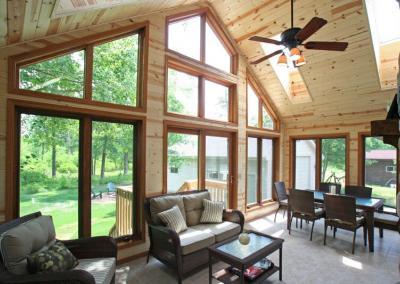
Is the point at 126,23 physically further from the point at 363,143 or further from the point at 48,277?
the point at 363,143

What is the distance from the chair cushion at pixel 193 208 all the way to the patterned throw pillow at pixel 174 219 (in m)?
0.26

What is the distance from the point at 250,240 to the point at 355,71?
375 centimetres

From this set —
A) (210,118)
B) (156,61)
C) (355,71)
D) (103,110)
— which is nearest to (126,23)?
(156,61)

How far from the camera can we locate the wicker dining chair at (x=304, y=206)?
4.25m

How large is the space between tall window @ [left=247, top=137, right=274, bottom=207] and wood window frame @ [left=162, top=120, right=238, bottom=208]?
0.72 metres

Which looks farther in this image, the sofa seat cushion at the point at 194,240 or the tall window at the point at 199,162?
the tall window at the point at 199,162

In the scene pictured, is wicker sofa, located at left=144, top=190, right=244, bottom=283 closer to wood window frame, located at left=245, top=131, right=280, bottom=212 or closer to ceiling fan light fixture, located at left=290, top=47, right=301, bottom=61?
wood window frame, located at left=245, top=131, right=280, bottom=212

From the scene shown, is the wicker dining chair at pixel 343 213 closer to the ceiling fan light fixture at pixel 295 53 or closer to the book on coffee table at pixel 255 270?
the book on coffee table at pixel 255 270

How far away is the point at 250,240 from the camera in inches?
115

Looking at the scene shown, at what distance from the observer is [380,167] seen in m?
5.11

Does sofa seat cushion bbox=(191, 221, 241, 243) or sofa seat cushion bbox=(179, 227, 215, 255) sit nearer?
sofa seat cushion bbox=(179, 227, 215, 255)

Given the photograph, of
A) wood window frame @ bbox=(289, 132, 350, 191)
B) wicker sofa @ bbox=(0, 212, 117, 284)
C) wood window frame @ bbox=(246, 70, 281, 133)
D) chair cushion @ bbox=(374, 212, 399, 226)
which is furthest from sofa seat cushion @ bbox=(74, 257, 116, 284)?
wood window frame @ bbox=(289, 132, 350, 191)

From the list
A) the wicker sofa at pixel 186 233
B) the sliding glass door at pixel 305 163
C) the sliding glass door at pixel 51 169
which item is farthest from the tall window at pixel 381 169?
the sliding glass door at pixel 51 169

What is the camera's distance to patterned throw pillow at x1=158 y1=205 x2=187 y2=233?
3.13 metres
